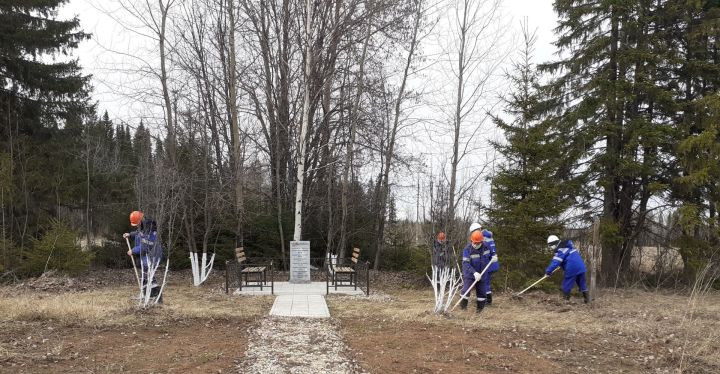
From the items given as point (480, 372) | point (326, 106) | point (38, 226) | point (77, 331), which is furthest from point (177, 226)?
point (480, 372)

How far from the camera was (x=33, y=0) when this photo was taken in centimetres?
1745

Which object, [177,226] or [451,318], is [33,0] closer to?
[177,226]

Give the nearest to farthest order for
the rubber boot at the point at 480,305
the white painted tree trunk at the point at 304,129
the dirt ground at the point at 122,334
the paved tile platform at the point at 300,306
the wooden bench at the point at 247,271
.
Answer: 1. the dirt ground at the point at 122,334
2. the paved tile platform at the point at 300,306
3. the rubber boot at the point at 480,305
4. the wooden bench at the point at 247,271
5. the white painted tree trunk at the point at 304,129

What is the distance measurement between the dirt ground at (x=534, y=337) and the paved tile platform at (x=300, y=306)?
1.01 ft

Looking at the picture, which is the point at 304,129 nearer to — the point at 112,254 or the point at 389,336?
the point at 389,336

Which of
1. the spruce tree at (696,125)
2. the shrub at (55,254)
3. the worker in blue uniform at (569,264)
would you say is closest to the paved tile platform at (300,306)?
the worker in blue uniform at (569,264)

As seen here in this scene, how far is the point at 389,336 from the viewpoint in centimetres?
760

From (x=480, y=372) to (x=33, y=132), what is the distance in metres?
17.5

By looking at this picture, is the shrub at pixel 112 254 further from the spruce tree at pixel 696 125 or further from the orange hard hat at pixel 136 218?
the spruce tree at pixel 696 125

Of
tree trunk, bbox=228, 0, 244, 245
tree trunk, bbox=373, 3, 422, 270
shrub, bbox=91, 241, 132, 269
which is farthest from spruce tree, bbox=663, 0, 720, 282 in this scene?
shrub, bbox=91, 241, 132, 269

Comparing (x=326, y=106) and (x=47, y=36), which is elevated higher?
(x=47, y=36)

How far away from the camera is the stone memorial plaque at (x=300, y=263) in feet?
47.7

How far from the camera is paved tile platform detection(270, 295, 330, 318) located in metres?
9.67

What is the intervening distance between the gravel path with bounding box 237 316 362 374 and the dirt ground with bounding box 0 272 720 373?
13cm
